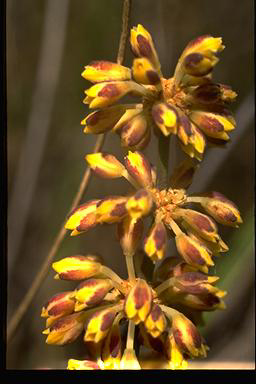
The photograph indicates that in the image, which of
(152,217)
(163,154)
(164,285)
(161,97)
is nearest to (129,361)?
(164,285)

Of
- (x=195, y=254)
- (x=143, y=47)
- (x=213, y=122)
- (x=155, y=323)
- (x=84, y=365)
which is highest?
(x=143, y=47)

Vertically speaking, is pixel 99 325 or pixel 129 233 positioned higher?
pixel 129 233

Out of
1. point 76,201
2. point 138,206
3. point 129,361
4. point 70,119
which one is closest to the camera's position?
point 138,206

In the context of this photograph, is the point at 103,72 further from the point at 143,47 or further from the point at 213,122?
the point at 213,122

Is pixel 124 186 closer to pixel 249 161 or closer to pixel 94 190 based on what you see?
pixel 94 190

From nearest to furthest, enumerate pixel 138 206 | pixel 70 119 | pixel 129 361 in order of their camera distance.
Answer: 1. pixel 138 206
2. pixel 129 361
3. pixel 70 119

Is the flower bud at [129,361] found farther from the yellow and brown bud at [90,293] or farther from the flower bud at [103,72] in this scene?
the flower bud at [103,72]

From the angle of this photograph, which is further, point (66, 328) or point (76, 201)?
point (76, 201)

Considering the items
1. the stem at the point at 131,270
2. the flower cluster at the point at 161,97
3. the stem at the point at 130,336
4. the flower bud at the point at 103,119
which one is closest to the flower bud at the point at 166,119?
the flower cluster at the point at 161,97

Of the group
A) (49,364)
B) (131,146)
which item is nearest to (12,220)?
(49,364)
